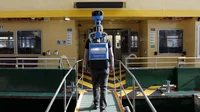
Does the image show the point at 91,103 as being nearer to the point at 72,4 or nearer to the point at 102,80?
the point at 102,80

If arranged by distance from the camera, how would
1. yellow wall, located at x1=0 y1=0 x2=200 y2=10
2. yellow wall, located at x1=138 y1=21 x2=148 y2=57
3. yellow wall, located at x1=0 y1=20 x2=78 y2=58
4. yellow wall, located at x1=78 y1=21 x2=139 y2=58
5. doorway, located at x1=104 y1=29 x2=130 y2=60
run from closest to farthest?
yellow wall, located at x1=0 y1=0 x2=200 y2=10 → yellow wall, located at x1=0 y1=20 x2=78 y2=58 → yellow wall, located at x1=138 y1=21 x2=148 y2=57 → yellow wall, located at x1=78 y1=21 x2=139 y2=58 → doorway, located at x1=104 y1=29 x2=130 y2=60

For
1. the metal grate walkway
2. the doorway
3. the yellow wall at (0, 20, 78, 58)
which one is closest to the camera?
the metal grate walkway

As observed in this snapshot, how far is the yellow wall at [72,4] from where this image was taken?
30.3 ft

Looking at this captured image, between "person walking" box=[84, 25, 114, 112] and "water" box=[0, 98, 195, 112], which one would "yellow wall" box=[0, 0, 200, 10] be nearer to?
"water" box=[0, 98, 195, 112]

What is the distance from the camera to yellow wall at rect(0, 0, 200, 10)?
9.24 meters

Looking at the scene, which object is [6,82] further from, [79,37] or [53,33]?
[79,37]

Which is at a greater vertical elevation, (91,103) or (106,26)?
(106,26)

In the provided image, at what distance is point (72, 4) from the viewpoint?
9234mm

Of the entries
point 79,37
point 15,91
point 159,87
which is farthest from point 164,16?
point 15,91

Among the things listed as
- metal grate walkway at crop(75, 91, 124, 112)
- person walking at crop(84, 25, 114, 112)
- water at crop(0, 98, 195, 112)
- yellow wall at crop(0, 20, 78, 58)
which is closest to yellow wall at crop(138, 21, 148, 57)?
yellow wall at crop(0, 20, 78, 58)

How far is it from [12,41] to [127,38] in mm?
4892

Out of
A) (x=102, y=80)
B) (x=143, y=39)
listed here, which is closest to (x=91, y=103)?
→ (x=102, y=80)

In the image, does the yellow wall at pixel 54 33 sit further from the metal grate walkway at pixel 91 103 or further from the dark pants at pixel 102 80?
the dark pants at pixel 102 80

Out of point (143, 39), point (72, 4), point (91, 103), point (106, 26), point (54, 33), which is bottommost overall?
point (91, 103)
